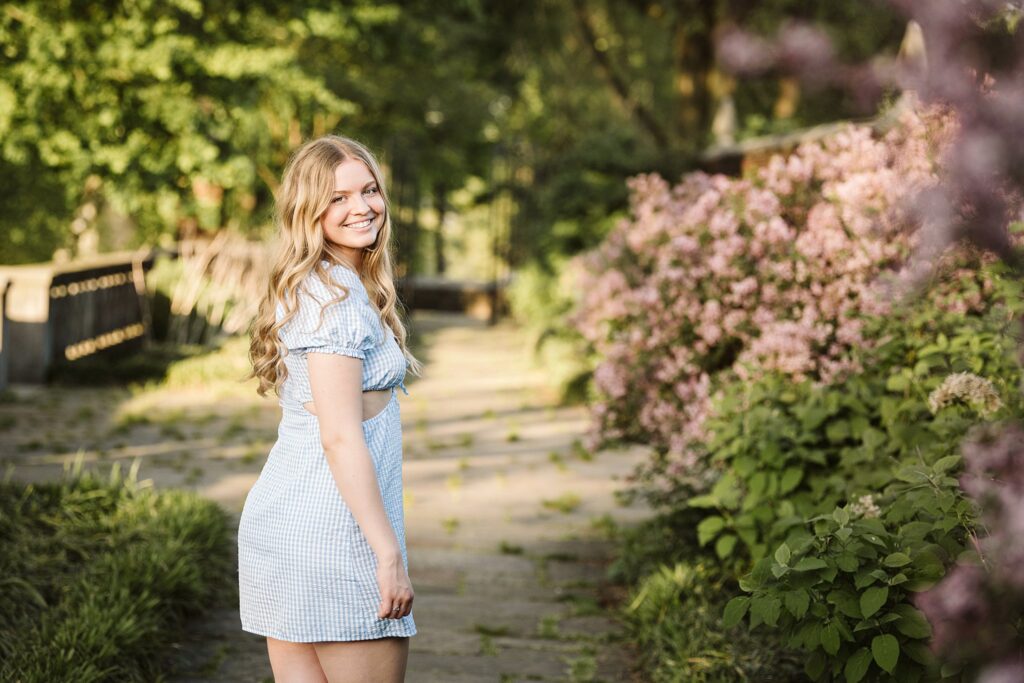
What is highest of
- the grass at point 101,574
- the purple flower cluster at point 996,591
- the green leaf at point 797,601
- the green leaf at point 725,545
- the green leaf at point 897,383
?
the purple flower cluster at point 996,591

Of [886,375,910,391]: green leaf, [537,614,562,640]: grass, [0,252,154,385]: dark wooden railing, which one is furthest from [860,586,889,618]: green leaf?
[0,252,154,385]: dark wooden railing

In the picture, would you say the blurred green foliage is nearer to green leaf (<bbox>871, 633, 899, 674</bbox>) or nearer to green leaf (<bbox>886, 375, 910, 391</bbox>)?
green leaf (<bbox>886, 375, 910, 391</bbox>)

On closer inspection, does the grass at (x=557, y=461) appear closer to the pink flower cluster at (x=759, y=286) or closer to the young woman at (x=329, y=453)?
the pink flower cluster at (x=759, y=286)

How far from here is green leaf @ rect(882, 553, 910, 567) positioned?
2.86 m

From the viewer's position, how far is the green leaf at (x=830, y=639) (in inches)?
113

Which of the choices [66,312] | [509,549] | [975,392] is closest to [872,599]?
[975,392]

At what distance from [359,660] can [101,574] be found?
2370 mm

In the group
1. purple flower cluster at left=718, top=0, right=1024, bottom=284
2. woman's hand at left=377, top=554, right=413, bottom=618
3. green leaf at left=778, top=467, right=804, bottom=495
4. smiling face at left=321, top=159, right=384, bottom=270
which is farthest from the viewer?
green leaf at left=778, top=467, right=804, bottom=495

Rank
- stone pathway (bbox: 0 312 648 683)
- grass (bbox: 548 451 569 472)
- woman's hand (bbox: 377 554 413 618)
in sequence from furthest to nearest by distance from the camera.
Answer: grass (bbox: 548 451 569 472), stone pathway (bbox: 0 312 648 683), woman's hand (bbox: 377 554 413 618)

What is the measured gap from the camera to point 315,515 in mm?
2348

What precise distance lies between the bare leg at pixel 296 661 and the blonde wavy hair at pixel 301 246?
588mm

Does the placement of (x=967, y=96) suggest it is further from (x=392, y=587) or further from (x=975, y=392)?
(x=975, y=392)

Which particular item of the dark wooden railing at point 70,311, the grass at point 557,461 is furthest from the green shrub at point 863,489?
the dark wooden railing at point 70,311

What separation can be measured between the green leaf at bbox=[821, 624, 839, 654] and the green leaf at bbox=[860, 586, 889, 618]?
91 mm
